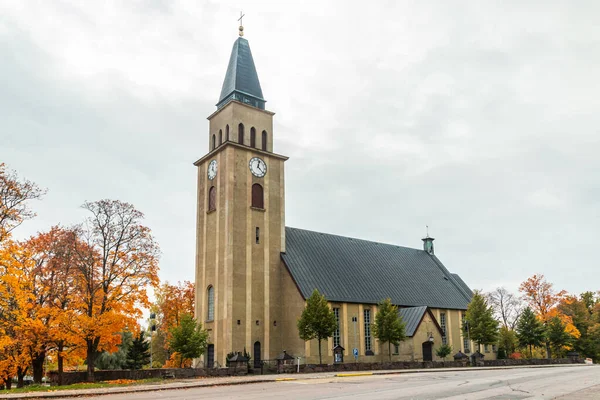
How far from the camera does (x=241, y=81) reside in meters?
49.1

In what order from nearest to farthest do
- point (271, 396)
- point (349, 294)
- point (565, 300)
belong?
point (271, 396), point (349, 294), point (565, 300)

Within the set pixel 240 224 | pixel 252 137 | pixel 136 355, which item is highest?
pixel 252 137

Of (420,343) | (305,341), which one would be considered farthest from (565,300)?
(305,341)

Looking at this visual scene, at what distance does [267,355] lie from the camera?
4300cm

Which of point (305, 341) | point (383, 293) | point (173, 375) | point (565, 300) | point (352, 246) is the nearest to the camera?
point (173, 375)

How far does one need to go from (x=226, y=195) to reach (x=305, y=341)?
1409 centimetres

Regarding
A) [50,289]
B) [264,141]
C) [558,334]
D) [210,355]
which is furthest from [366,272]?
[50,289]

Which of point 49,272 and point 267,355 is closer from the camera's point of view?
point 49,272

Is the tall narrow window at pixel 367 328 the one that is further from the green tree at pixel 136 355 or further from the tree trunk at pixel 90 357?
the green tree at pixel 136 355

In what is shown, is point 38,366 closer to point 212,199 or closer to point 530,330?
point 212,199

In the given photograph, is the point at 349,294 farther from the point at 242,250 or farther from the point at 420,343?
the point at 242,250

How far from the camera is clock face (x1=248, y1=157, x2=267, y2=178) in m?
46.9

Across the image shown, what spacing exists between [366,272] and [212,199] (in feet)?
58.8

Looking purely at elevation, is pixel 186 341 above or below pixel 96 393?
above
